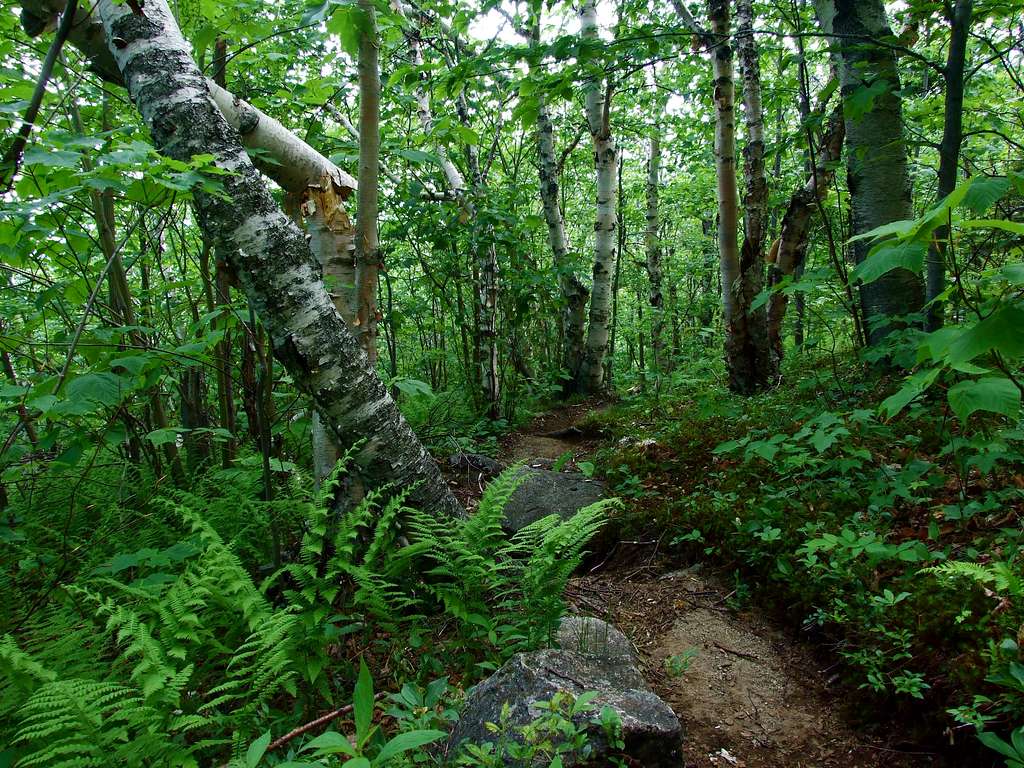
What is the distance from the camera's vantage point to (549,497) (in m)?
4.49

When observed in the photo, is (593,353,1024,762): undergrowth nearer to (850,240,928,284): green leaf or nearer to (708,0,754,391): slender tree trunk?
(850,240,928,284): green leaf

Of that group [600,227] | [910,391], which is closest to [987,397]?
[910,391]

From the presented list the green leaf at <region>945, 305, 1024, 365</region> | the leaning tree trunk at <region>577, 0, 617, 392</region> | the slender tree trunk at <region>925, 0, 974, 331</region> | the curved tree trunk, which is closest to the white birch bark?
the leaning tree trunk at <region>577, 0, 617, 392</region>

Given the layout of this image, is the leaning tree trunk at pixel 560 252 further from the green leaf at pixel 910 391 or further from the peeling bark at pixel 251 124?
the green leaf at pixel 910 391

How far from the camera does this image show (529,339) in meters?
11.4

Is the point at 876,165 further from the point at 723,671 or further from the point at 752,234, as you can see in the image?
the point at 723,671

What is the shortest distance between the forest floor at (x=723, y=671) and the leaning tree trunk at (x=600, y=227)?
5.65m

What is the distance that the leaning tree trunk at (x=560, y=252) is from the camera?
8.72 m

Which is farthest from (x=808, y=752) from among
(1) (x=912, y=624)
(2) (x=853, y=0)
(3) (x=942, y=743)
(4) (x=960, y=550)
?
(2) (x=853, y=0)

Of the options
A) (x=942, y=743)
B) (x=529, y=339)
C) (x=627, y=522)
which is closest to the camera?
(x=942, y=743)

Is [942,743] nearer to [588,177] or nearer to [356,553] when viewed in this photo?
[356,553]

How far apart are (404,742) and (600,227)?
328 inches

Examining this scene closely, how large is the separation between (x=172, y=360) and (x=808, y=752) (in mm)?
3519

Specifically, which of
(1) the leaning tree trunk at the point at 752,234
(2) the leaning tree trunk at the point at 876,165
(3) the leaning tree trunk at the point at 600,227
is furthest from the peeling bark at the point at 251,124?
(3) the leaning tree trunk at the point at 600,227
